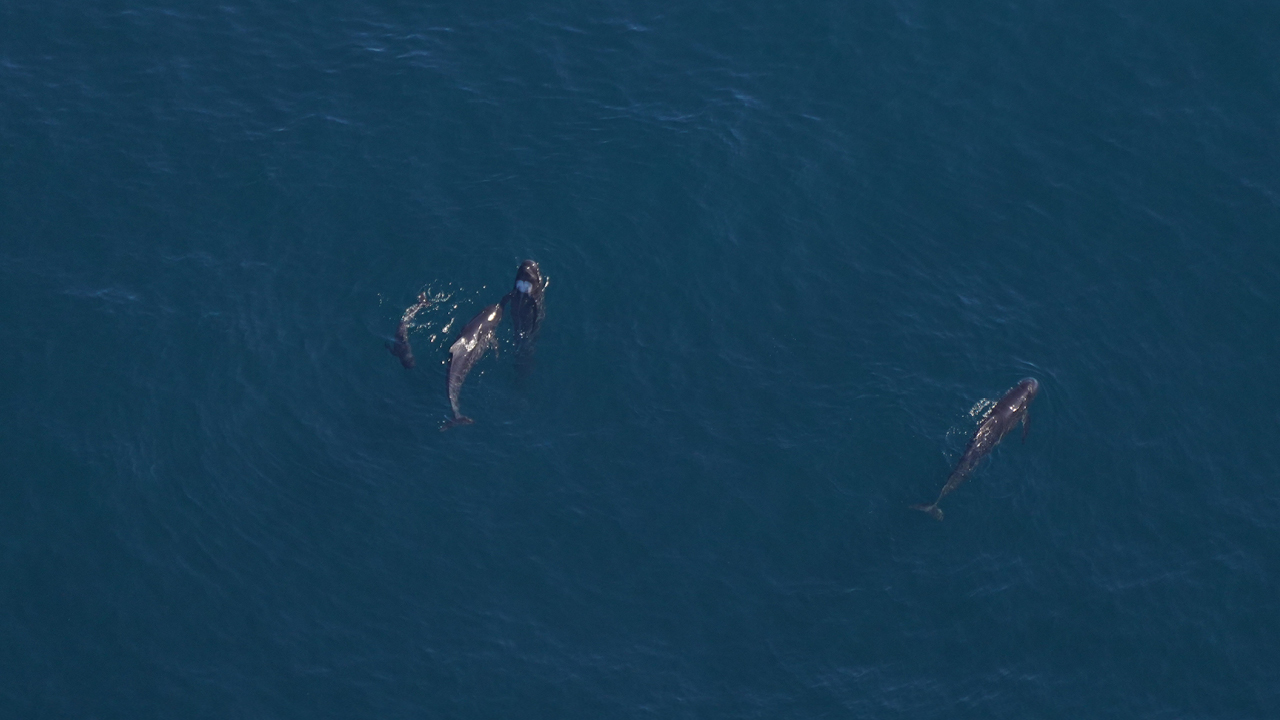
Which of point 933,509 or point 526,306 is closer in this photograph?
point 933,509

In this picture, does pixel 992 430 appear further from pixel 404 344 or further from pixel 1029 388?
pixel 404 344

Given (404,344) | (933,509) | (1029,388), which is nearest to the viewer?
(933,509)

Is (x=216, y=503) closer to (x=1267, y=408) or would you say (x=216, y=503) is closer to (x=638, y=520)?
(x=638, y=520)

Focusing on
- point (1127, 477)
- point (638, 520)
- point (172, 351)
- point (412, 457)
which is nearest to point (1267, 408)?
point (1127, 477)

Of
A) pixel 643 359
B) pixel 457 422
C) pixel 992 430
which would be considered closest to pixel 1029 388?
pixel 992 430

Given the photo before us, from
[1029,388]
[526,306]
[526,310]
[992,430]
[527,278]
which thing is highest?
[527,278]

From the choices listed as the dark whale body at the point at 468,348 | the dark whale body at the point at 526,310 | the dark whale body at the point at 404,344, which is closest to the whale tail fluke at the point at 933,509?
the dark whale body at the point at 526,310

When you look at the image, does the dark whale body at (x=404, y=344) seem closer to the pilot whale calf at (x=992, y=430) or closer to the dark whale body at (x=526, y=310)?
the dark whale body at (x=526, y=310)

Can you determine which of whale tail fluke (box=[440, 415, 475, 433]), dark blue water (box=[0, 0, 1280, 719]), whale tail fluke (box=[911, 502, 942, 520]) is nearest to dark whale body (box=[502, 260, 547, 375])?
dark blue water (box=[0, 0, 1280, 719])
